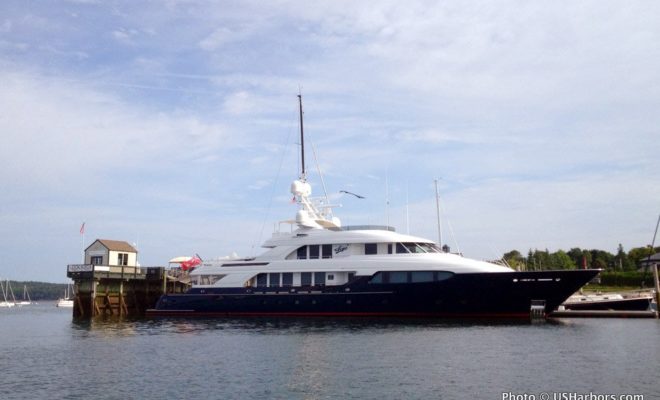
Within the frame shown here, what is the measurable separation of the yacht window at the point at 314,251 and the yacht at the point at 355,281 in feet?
0.15

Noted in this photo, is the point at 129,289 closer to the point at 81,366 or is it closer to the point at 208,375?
the point at 81,366

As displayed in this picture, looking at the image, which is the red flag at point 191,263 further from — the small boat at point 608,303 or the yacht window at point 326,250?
the small boat at point 608,303

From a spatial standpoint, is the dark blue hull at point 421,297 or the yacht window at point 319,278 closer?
the dark blue hull at point 421,297

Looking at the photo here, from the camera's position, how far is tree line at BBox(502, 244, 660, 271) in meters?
72.6

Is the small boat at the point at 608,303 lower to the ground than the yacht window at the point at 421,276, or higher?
lower

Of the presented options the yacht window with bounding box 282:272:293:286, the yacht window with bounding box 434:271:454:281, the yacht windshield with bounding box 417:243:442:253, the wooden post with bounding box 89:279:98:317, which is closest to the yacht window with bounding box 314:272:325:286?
the yacht window with bounding box 282:272:293:286

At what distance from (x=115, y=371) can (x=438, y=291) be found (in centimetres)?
1770

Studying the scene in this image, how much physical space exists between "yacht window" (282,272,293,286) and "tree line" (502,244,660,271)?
137 ft

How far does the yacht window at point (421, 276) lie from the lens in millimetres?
30547

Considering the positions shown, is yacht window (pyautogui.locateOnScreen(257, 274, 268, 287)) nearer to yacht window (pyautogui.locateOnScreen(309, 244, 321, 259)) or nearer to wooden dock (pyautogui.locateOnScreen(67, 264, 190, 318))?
yacht window (pyautogui.locateOnScreen(309, 244, 321, 259))

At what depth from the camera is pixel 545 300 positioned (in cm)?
2950

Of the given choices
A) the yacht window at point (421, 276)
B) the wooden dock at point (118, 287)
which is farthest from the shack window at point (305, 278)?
the wooden dock at point (118, 287)

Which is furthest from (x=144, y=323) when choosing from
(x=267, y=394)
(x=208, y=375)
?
(x=267, y=394)

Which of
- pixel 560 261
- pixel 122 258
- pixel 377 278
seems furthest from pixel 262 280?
pixel 560 261
